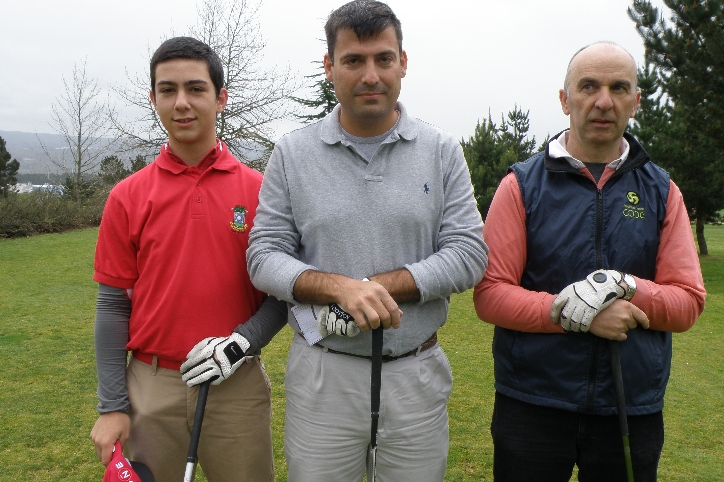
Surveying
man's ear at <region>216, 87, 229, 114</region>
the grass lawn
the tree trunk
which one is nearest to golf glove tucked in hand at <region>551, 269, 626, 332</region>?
man's ear at <region>216, 87, 229, 114</region>

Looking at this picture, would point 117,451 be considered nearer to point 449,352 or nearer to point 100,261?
point 100,261

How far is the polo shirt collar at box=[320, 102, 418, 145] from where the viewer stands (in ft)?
7.89

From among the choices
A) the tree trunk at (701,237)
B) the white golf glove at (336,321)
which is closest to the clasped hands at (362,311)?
→ the white golf glove at (336,321)

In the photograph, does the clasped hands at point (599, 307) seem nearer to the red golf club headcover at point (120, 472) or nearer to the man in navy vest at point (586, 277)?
the man in navy vest at point (586, 277)

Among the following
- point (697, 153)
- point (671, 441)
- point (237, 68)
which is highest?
point (237, 68)

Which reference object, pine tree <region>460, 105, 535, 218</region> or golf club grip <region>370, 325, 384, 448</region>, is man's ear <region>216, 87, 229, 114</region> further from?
pine tree <region>460, 105, 535, 218</region>

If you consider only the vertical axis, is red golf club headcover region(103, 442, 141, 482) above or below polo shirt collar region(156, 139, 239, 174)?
below

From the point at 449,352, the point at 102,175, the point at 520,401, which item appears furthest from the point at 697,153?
the point at 102,175

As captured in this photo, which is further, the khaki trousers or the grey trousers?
the khaki trousers

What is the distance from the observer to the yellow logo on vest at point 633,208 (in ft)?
8.04

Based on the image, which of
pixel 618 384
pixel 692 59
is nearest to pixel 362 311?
pixel 618 384

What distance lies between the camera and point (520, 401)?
2.55m

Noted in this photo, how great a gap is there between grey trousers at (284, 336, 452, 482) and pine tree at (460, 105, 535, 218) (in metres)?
11.0

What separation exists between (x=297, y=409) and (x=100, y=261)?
99cm
